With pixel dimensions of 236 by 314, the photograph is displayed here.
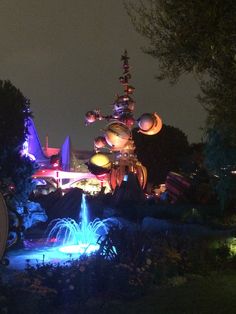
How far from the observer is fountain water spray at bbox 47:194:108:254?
15.8 metres

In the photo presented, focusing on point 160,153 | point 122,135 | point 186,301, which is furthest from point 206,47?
point 160,153

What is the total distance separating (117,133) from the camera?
100ft

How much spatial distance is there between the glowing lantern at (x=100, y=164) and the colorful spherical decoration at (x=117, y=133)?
8.35ft

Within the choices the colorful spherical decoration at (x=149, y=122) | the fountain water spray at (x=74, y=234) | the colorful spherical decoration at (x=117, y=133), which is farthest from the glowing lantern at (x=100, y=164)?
the fountain water spray at (x=74, y=234)

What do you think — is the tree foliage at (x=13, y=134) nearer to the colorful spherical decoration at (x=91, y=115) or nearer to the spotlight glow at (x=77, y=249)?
the spotlight glow at (x=77, y=249)

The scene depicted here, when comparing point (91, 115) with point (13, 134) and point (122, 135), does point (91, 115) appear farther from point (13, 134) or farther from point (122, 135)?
point (13, 134)

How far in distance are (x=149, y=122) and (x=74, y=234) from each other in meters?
15.5

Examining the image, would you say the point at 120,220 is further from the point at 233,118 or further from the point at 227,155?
the point at 233,118

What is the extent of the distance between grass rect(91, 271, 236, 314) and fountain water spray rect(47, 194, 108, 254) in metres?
5.83

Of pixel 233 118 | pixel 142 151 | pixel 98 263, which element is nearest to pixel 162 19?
pixel 233 118

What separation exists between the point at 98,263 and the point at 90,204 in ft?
51.2

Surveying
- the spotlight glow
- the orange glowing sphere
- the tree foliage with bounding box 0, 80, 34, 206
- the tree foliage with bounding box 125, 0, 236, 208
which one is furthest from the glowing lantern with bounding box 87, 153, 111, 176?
the tree foliage with bounding box 125, 0, 236, 208

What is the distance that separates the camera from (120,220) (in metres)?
19.1

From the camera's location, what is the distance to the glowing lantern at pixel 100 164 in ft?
109
